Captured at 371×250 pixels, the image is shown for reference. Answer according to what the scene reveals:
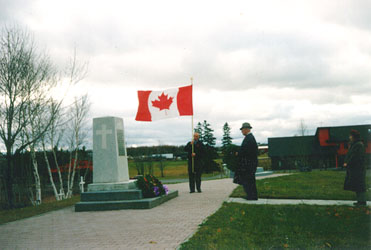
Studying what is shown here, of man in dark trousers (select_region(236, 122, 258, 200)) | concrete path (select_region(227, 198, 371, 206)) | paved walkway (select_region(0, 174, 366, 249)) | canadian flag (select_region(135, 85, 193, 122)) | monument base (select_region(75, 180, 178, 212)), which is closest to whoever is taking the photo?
paved walkway (select_region(0, 174, 366, 249))

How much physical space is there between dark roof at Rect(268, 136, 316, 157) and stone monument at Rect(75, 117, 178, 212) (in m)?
45.8

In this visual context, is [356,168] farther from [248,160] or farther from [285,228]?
[285,228]

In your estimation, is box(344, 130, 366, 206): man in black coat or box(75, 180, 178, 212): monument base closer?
box(344, 130, 366, 206): man in black coat

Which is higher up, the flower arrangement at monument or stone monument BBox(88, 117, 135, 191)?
stone monument BBox(88, 117, 135, 191)

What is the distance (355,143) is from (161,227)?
5.53 meters

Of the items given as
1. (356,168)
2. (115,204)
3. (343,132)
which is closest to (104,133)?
(115,204)

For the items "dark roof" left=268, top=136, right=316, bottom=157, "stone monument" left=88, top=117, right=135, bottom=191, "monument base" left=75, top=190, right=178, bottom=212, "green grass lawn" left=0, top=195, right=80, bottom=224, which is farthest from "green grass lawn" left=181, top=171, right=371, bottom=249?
"dark roof" left=268, top=136, right=316, bottom=157

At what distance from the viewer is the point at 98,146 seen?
11.4m

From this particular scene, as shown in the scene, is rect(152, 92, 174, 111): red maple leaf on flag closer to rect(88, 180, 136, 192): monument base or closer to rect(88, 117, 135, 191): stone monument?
rect(88, 117, 135, 191): stone monument

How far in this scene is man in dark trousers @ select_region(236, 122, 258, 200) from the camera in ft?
32.3

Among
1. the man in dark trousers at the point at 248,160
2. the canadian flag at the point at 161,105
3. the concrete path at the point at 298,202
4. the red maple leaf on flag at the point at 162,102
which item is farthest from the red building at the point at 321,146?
the man in dark trousers at the point at 248,160

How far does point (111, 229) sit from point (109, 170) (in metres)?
4.29

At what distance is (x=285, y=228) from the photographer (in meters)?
6.24

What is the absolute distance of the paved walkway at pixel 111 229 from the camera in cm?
587
